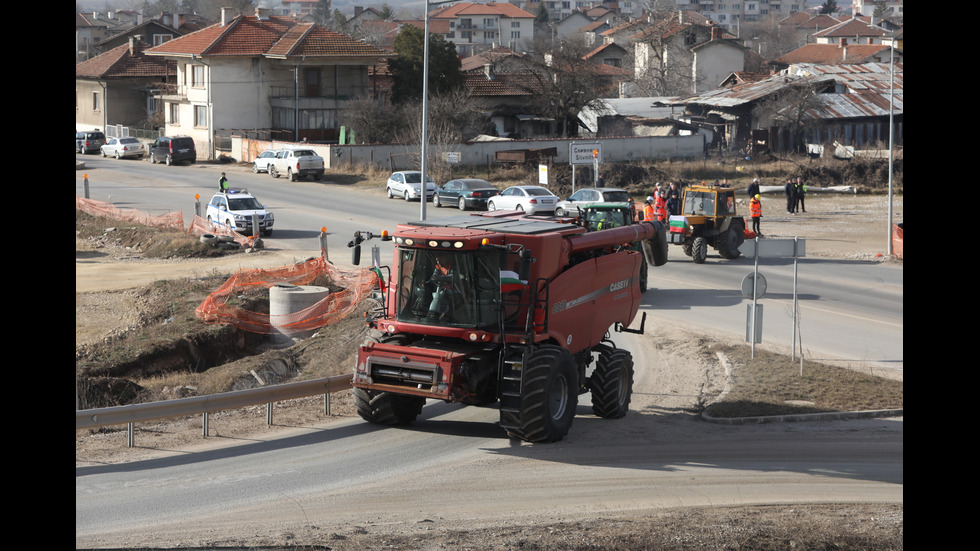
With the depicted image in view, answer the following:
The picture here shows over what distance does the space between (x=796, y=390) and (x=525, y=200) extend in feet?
78.4

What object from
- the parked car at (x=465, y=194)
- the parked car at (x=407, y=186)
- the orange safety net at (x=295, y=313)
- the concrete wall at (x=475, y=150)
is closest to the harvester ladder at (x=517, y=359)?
the orange safety net at (x=295, y=313)

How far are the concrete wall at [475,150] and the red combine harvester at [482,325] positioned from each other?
1464 inches

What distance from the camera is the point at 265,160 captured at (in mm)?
53094

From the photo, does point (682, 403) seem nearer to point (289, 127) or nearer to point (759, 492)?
point (759, 492)

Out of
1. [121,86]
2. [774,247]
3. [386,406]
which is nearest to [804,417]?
[774,247]

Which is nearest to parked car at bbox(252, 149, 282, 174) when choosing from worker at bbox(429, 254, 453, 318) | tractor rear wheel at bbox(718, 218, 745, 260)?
tractor rear wheel at bbox(718, 218, 745, 260)

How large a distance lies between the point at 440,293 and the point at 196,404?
3460mm

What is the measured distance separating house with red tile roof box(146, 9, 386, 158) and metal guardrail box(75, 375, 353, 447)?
48.7 m

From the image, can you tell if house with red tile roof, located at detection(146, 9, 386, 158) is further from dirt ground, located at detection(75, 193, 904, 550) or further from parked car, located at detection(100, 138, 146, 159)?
dirt ground, located at detection(75, 193, 904, 550)

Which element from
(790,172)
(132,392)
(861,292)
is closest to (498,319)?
(132,392)

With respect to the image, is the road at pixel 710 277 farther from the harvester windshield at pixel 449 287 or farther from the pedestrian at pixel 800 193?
the pedestrian at pixel 800 193

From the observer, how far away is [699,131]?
66.6 meters

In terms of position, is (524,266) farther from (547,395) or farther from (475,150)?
(475,150)

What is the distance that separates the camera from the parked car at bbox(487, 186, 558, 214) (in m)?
39.4
